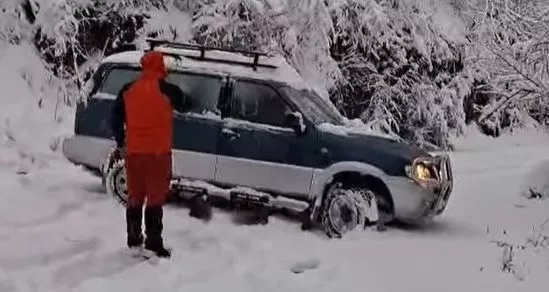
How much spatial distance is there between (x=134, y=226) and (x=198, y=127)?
2.13 m

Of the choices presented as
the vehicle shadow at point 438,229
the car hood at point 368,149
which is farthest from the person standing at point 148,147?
the vehicle shadow at point 438,229

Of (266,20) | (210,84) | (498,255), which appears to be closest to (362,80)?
(266,20)

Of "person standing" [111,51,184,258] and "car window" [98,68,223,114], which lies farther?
"car window" [98,68,223,114]

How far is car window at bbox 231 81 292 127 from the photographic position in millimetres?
9609

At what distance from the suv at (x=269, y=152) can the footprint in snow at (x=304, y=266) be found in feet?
4.37

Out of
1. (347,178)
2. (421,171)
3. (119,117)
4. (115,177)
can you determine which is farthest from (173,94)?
(421,171)

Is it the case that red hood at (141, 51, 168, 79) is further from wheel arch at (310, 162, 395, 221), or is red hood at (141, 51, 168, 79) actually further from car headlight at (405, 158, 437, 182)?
car headlight at (405, 158, 437, 182)

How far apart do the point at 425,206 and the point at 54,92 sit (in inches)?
310

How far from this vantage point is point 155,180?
25.4 feet

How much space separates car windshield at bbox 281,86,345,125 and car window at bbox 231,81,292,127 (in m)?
0.15

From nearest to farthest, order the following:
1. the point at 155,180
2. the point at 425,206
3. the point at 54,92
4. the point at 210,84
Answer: the point at 155,180
the point at 425,206
the point at 210,84
the point at 54,92

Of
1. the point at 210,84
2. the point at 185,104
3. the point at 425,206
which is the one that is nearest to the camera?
the point at 185,104

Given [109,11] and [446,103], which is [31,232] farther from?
[446,103]

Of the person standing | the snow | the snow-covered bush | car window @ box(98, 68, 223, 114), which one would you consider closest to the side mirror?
the snow
